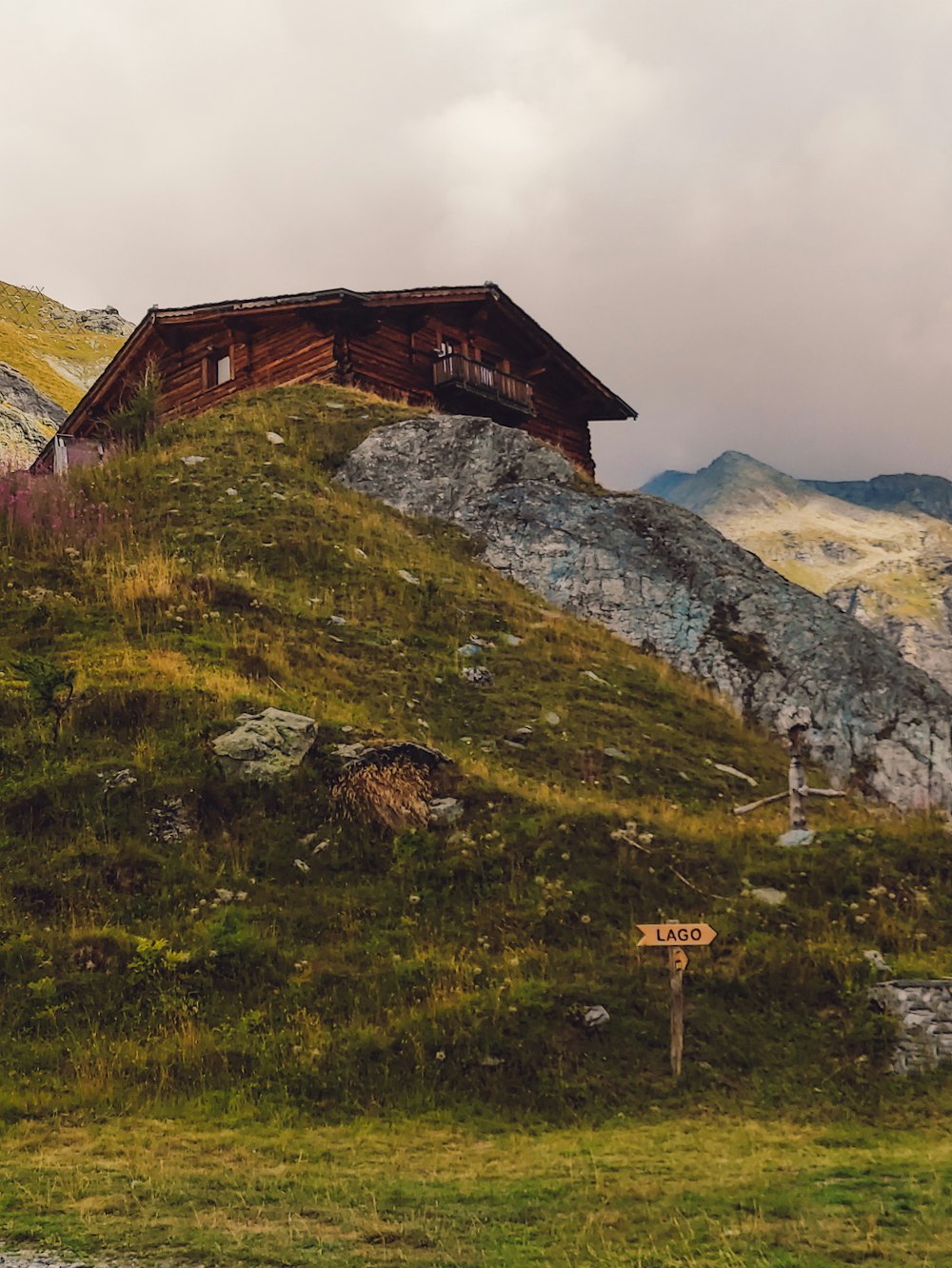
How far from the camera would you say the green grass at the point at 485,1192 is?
5637 millimetres

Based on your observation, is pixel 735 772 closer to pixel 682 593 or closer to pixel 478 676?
pixel 478 676

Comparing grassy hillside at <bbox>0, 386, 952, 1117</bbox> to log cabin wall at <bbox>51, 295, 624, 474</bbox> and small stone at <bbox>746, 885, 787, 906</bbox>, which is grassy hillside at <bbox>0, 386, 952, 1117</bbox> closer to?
small stone at <bbox>746, 885, 787, 906</bbox>

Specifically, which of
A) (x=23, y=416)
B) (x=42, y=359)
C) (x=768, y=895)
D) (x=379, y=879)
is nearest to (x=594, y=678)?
(x=768, y=895)

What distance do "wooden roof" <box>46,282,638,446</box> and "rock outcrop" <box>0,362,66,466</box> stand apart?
444 inches

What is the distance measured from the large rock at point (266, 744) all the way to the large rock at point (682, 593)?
1110 cm

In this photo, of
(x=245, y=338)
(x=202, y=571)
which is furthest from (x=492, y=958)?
(x=245, y=338)

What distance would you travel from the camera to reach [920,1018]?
964cm

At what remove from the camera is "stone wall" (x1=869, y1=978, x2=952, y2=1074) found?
9.39 metres

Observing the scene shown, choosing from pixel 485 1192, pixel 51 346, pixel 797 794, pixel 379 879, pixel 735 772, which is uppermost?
pixel 51 346

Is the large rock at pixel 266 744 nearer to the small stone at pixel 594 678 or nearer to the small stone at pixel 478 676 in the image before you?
the small stone at pixel 478 676

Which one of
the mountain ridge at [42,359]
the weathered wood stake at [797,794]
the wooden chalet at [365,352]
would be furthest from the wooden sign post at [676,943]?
the wooden chalet at [365,352]

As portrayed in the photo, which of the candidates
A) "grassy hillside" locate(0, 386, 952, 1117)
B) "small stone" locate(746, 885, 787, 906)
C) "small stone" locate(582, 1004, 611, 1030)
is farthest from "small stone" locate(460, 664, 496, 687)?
"small stone" locate(582, 1004, 611, 1030)

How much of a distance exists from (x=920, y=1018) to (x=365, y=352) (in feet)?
86.8

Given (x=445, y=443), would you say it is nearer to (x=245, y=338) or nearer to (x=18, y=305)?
(x=245, y=338)
